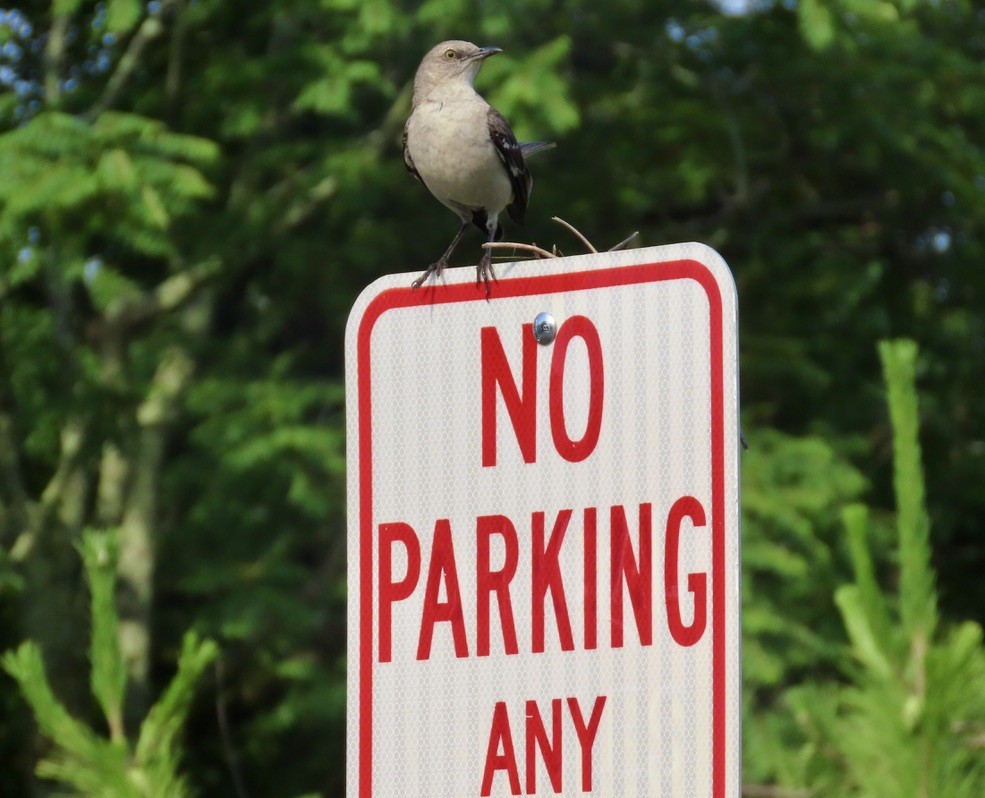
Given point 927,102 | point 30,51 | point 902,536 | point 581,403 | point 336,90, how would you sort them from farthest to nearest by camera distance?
point 927,102 → point 30,51 → point 336,90 → point 581,403 → point 902,536

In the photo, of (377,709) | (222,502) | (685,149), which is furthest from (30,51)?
(377,709)

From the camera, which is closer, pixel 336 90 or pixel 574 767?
pixel 574 767

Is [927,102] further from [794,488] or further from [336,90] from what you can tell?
[336,90]

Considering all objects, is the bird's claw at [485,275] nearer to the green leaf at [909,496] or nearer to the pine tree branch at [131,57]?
Answer: the green leaf at [909,496]

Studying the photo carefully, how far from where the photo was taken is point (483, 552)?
2088 mm

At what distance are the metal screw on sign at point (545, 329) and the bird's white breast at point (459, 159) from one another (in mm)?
1952

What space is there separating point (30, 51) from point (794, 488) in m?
5.47

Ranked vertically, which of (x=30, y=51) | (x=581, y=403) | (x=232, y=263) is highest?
(x=30, y=51)

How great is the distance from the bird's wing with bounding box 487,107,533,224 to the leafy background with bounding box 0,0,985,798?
358 cm

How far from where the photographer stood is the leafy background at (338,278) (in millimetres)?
9469

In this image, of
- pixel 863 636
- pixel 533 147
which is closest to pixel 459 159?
pixel 533 147

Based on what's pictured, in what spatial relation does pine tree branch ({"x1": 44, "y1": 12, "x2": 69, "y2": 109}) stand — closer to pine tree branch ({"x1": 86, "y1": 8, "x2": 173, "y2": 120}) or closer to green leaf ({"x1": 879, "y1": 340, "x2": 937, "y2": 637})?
pine tree branch ({"x1": 86, "y1": 8, "x2": 173, "y2": 120})

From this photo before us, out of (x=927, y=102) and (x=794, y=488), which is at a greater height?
(x=927, y=102)

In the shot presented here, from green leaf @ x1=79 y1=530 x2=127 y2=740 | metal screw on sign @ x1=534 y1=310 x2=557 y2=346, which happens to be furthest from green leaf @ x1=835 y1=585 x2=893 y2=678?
green leaf @ x1=79 y1=530 x2=127 y2=740
